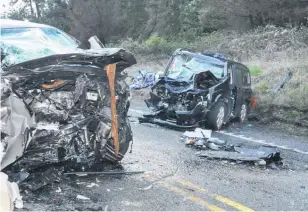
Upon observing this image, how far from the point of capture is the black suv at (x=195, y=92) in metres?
9.67

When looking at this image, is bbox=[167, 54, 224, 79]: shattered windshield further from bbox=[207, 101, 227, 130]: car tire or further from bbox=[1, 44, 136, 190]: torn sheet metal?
bbox=[1, 44, 136, 190]: torn sheet metal

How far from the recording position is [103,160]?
5.55 meters

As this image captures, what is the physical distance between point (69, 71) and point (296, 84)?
999 cm

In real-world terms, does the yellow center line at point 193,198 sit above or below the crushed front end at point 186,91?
below

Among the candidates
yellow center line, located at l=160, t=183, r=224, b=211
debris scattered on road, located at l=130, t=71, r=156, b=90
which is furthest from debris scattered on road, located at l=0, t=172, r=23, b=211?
debris scattered on road, located at l=130, t=71, r=156, b=90

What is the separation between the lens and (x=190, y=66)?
1046 centimetres

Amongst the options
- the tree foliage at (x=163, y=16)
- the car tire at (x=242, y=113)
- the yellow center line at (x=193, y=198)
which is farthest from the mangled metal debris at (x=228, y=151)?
the tree foliage at (x=163, y=16)

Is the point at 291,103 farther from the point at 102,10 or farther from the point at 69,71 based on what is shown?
the point at 102,10

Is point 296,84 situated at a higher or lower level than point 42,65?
lower

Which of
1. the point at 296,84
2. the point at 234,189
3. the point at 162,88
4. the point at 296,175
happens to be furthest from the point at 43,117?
the point at 296,84

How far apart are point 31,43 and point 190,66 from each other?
17.5ft

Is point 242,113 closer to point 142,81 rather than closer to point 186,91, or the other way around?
point 186,91

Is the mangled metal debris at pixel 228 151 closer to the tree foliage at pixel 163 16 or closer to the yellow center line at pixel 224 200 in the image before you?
the yellow center line at pixel 224 200

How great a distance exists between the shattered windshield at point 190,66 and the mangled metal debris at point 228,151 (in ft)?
7.88
